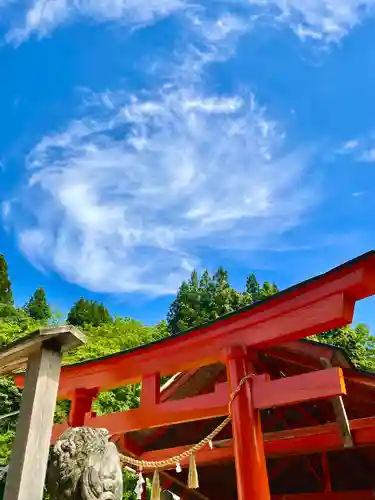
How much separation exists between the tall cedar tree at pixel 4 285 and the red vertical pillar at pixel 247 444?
87.4 ft

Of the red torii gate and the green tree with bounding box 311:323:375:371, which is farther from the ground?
the green tree with bounding box 311:323:375:371

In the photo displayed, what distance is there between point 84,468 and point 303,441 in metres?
3.68

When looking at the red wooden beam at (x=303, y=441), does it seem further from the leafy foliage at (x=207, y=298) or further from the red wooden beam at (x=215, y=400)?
the leafy foliage at (x=207, y=298)

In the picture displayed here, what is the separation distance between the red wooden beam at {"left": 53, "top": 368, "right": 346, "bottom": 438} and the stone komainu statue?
71.7 inches

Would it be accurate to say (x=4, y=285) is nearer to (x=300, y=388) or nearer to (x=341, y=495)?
(x=341, y=495)

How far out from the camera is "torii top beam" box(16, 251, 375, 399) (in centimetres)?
375

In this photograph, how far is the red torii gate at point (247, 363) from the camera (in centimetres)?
374

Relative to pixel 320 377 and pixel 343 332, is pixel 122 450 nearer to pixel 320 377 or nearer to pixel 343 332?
pixel 320 377

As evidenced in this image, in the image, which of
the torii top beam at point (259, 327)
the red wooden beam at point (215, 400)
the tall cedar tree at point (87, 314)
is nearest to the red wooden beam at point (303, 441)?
the red wooden beam at point (215, 400)

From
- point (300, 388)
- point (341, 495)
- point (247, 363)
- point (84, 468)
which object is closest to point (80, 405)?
point (247, 363)

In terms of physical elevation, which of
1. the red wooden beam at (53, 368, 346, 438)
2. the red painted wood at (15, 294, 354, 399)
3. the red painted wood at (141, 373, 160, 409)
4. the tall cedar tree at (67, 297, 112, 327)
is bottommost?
the red wooden beam at (53, 368, 346, 438)

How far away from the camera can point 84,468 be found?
98.5 inches

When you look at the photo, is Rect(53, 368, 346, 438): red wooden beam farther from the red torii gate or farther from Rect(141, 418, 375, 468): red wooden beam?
Rect(141, 418, 375, 468): red wooden beam

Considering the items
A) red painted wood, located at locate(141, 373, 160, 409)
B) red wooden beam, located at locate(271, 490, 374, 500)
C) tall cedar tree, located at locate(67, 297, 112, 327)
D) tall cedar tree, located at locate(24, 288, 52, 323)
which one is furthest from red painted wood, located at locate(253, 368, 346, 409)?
tall cedar tree, located at locate(24, 288, 52, 323)
